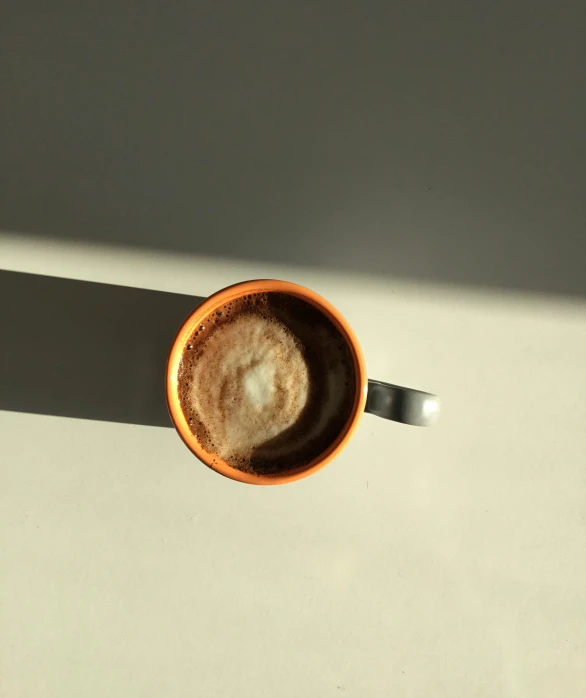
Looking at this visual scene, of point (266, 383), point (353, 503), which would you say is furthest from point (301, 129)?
point (353, 503)

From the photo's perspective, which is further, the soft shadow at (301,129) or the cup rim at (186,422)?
the soft shadow at (301,129)

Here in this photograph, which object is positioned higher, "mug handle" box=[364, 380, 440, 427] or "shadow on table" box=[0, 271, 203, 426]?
"shadow on table" box=[0, 271, 203, 426]

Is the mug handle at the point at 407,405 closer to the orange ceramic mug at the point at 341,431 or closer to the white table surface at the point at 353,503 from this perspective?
the orange ceramic mug at the point at 341,431

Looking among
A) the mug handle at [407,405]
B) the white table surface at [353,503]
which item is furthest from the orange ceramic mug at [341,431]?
the white table surface at [353,503]

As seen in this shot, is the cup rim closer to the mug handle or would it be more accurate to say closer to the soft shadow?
the mug handle

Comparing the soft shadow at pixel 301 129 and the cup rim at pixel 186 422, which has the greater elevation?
the soft shadow at pixel 301 129

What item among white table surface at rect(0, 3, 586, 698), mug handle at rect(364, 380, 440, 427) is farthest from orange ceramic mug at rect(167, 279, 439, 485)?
white table surface at rect(0, 3, 586, 698)
